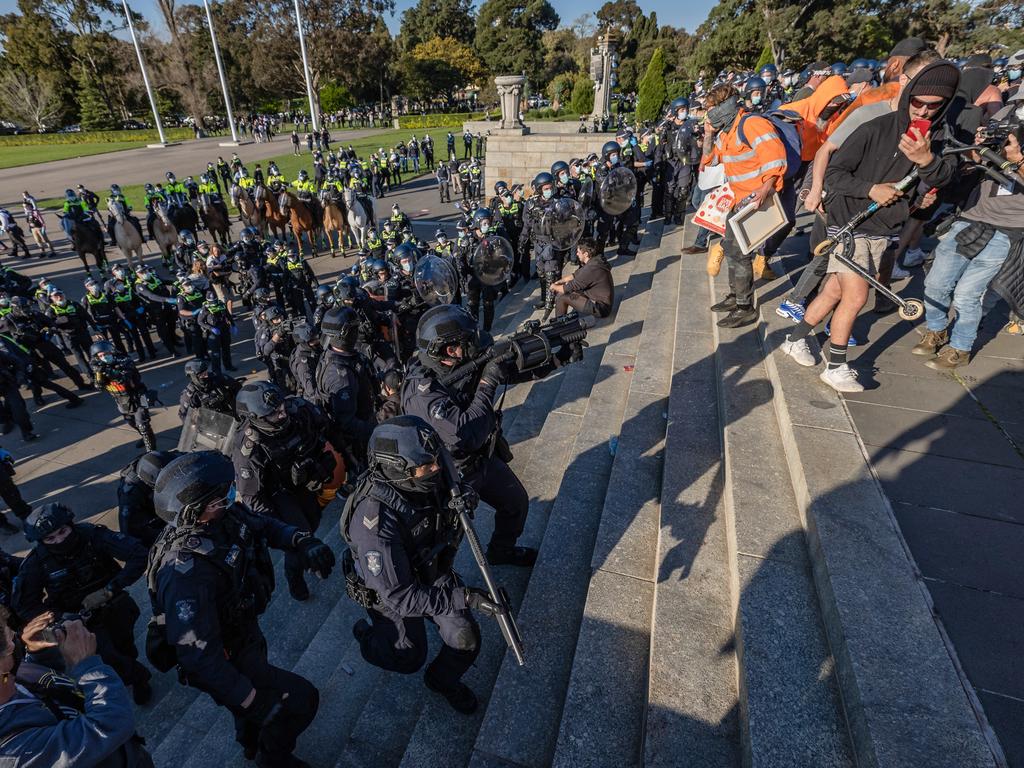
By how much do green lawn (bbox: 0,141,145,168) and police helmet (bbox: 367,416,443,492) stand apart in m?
52.2

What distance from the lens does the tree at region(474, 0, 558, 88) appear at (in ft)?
205

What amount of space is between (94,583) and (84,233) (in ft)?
47.1

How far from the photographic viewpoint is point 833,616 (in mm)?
2350

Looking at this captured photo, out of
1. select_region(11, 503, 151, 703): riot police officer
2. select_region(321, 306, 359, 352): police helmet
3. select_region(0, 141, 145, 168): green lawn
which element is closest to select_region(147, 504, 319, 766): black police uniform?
select_region(11, 503, 151, 703): riot police officer

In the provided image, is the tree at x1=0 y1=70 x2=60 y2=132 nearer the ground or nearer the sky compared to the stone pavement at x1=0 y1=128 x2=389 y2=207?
nearer the sky

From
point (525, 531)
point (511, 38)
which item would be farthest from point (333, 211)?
point (511, 38)

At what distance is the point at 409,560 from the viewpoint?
2863 millimetres

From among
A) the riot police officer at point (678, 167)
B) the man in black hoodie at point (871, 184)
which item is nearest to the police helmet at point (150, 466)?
the man in black hoodie at point (871, 184)

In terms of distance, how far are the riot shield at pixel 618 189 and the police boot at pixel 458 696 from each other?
718cm

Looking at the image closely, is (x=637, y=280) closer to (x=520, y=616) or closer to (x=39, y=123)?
(x=520, y=616)

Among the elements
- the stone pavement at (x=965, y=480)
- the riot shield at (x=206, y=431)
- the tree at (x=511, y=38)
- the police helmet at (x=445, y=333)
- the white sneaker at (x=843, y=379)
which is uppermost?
the tree at (x=511, y=38)

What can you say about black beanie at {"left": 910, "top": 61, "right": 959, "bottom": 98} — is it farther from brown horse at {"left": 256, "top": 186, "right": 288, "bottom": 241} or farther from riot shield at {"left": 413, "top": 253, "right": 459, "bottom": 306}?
brown horse at {"left": 256, "top": 186, "right": 288, "bottom": 241}

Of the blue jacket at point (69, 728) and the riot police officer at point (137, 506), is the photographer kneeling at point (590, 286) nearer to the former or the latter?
the riot police officer at point (137, 506)

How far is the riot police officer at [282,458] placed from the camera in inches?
151
